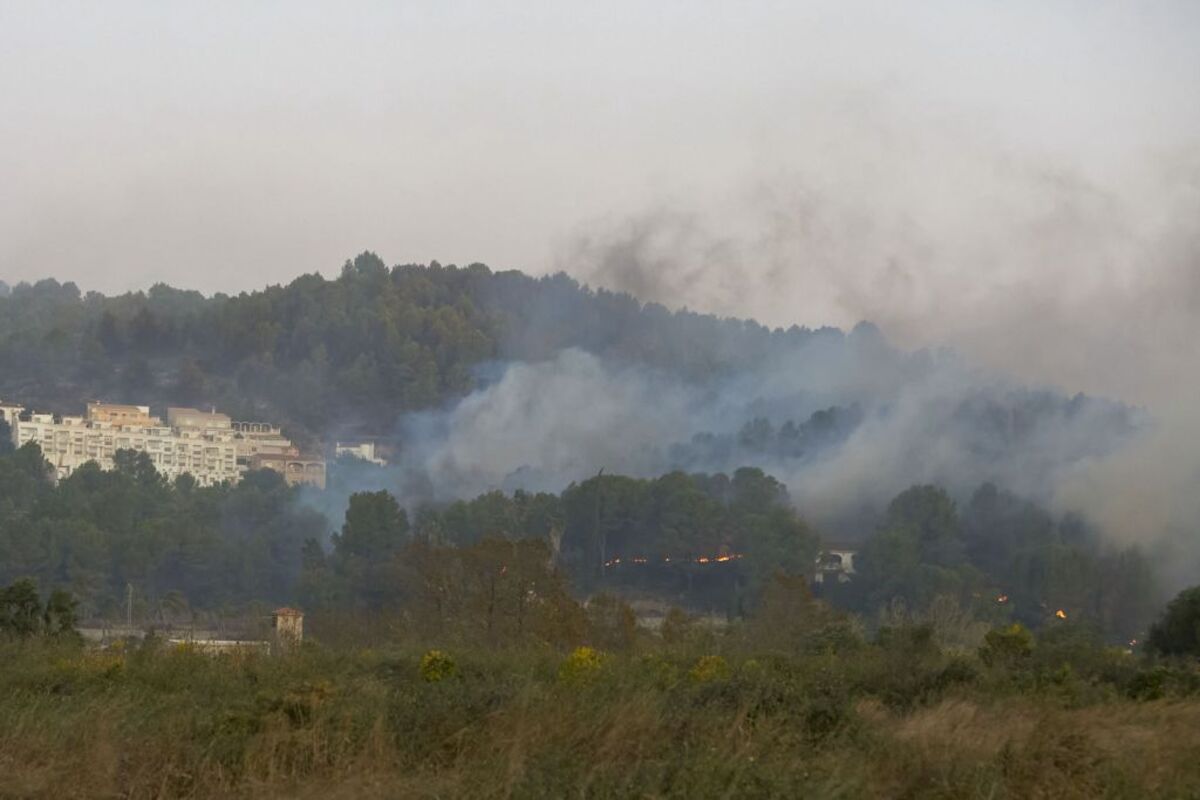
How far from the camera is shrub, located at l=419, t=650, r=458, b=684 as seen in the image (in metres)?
13.2

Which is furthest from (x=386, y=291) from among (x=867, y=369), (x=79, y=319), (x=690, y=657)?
(x=690, y=657)

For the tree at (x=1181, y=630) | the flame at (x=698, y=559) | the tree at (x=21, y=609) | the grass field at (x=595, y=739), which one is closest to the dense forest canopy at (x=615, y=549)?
the flame at (x=698, y=559)

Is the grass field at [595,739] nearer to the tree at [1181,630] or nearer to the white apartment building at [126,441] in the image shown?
the tree at [1181,630]

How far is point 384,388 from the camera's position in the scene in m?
121

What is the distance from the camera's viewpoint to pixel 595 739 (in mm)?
8422

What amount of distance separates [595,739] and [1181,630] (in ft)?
57.0

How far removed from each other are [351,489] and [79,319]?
52440 mm

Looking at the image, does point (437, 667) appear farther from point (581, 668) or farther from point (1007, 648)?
point (1007, 648)

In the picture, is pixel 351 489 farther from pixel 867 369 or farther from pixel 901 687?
pixel 901 687

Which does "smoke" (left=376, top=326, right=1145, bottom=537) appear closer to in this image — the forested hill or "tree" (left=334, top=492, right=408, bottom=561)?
the forested hill

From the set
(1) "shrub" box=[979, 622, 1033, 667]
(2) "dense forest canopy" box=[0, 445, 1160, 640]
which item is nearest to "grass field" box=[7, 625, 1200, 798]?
(1) "shrub" box=[979, 622, 1033, 667]

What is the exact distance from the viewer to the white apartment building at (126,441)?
10169cm

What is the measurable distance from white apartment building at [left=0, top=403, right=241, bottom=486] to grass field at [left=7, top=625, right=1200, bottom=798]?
299 ft

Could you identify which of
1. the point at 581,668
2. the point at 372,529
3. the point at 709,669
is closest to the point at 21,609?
the point at 581,668
